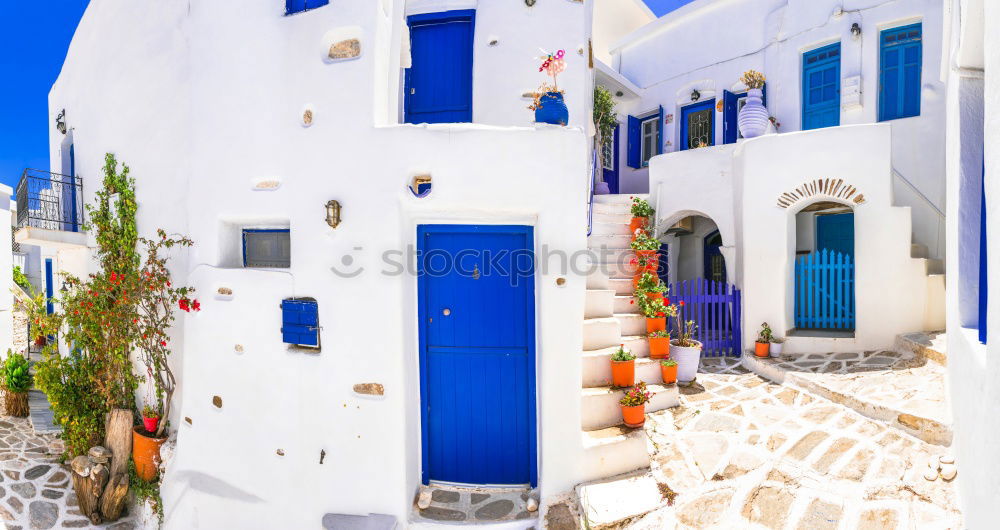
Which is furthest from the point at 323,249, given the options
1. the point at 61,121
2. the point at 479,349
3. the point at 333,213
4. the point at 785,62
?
the point at 785,62

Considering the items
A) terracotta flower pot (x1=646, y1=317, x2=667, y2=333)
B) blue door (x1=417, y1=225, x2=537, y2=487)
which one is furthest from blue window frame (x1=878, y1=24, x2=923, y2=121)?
blue door (x1=417, y1=225, x2=537, y2=487)

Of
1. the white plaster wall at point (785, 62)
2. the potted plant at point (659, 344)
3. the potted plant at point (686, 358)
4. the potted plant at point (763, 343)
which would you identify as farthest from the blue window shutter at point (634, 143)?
the potted plant at point (659, 344)

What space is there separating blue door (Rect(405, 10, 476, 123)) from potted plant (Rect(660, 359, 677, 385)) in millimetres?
4143

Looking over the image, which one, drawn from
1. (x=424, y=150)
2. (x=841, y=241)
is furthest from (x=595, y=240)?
(x=841, y=241)

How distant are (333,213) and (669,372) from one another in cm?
413

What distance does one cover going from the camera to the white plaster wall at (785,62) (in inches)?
303

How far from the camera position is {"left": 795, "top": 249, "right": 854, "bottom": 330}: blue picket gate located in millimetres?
6973

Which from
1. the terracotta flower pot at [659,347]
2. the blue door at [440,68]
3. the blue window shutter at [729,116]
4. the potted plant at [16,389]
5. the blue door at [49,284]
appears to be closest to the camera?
the terracotta flower pot at [659,347]

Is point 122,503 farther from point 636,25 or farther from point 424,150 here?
point 636,25

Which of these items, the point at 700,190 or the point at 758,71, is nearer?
the point at 700,190

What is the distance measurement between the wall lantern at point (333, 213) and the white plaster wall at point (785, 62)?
29.4ft

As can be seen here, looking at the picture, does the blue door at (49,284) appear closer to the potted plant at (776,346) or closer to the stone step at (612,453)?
the stone step at (612,453)

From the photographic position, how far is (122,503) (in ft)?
17.3

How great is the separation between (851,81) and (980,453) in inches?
337
